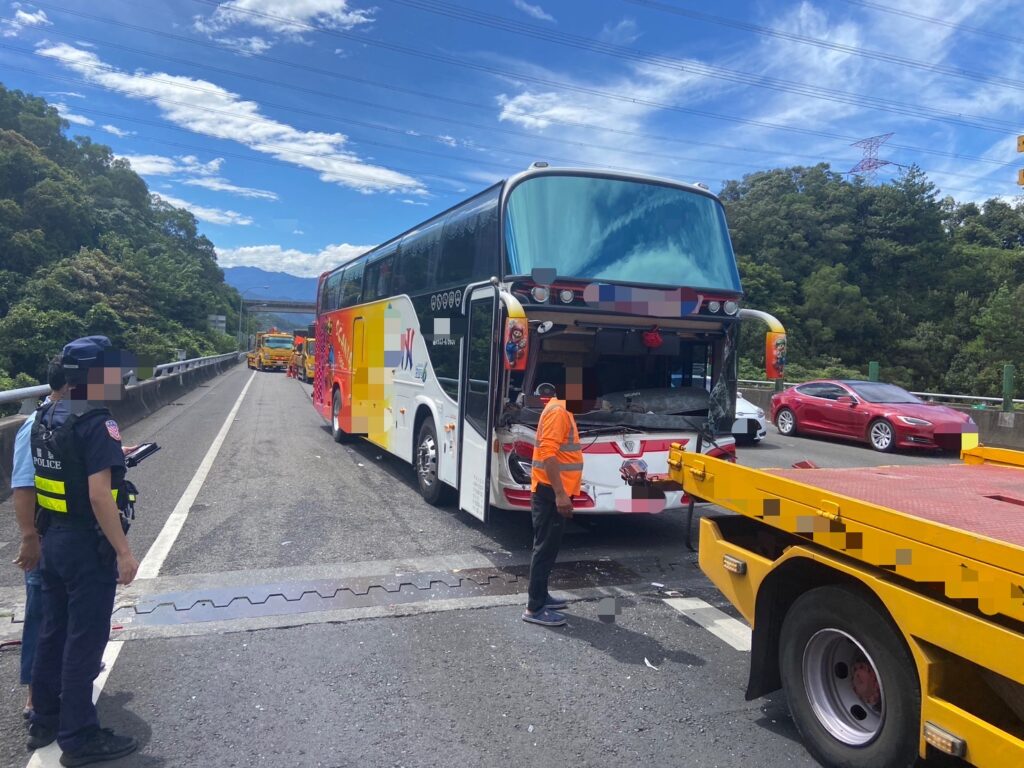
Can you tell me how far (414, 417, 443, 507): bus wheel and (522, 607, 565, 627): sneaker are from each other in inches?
134

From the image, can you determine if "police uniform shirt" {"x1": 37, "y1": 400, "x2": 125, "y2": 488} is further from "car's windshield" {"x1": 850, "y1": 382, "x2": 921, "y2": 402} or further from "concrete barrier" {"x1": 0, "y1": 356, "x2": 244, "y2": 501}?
"car's windshield" {"x1": 850, "y1": 382, "x2": 921, "y2": 402}

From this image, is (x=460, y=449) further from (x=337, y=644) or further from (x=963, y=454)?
(x=963, y=454)

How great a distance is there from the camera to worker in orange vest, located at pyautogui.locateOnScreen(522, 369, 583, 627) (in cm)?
480

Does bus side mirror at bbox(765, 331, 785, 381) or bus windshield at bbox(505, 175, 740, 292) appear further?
bus side mirror at bbox(765, 331, 785, 381)

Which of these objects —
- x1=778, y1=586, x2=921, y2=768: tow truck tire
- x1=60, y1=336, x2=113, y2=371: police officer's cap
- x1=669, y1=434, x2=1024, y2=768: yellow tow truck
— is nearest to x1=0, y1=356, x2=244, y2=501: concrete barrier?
x1=60, y1=336, x2=113, y2=371: police officer's cap

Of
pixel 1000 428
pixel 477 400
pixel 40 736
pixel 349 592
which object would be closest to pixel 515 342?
pixel 477 400

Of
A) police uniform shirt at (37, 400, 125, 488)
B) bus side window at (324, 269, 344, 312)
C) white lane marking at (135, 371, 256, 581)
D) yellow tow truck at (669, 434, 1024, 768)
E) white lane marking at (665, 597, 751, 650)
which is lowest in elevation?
white lane marking at (135, 371, 256, 581)

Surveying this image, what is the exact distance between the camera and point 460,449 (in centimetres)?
723

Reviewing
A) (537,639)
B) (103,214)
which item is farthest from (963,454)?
(103,214)

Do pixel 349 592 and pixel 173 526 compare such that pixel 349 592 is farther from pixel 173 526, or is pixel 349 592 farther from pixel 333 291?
pixel 333 291

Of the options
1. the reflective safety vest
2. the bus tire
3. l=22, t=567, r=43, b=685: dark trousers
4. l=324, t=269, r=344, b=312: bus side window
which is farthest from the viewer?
l=324, t=269, r=344, b=312: bus side window

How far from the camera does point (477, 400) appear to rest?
6824 millimetres

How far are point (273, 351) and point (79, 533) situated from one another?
45348mm

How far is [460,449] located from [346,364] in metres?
6.22
